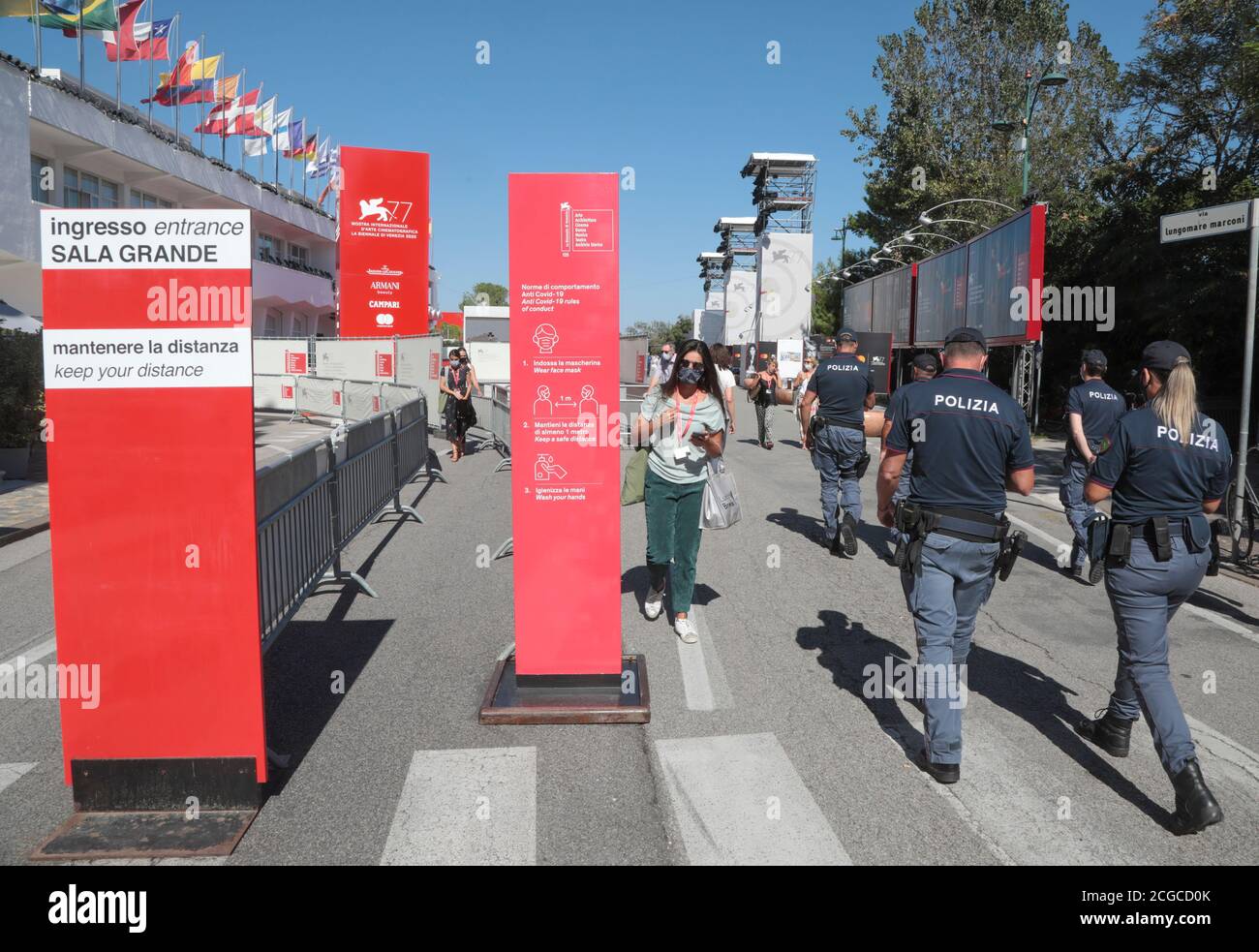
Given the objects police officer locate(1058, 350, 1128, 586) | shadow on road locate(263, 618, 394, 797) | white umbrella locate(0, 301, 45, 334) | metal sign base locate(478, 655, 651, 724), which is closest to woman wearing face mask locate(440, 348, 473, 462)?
white umbrella locate(0, 301, 45, 334)

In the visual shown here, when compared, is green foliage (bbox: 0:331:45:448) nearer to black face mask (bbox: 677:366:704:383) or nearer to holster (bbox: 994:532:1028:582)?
black face mask (bbox: 677:366:704:383)

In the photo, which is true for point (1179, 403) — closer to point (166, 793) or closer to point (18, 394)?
point (166, 793)

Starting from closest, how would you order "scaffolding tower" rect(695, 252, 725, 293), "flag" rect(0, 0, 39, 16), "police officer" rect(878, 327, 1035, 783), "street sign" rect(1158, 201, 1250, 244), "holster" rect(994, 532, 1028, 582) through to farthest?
1. "police officer" rect(878, 327, 1035, 783)
2. "holster" rect(994, 532, 1028, 582)
3. "street sign" rect(1158, 201, 1250, 244)
4. "flag" rect(0, 0, 39, 16)
5. "scaffolding tower" rect(695, 252, 725, 293)

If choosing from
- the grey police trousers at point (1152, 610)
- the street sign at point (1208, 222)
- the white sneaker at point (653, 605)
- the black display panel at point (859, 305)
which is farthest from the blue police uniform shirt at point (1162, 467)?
the black display panel at point (859, 305)

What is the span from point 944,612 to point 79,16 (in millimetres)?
30848

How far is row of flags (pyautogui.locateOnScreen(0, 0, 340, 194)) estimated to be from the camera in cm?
2694

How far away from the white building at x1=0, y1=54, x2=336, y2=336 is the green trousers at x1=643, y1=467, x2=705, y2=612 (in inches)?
269

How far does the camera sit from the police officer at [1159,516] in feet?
14.0

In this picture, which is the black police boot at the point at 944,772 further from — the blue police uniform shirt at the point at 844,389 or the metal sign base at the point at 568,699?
the blue police uniform shirt at the point at 844,389

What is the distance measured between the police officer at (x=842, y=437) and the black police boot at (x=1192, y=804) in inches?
215

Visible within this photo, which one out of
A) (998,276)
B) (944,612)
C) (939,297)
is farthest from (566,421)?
(939,297)

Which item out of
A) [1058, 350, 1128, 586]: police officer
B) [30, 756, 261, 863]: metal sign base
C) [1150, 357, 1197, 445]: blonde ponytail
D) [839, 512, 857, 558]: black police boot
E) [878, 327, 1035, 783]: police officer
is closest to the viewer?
[30, 756, 261, 863]: metal sign base

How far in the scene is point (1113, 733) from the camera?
15.6 ft
